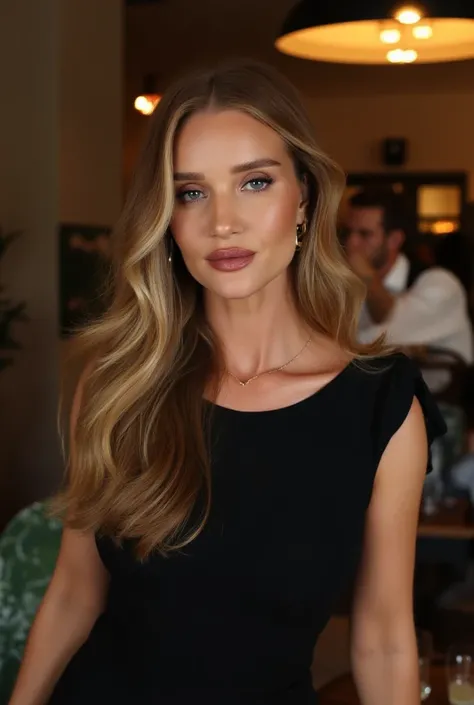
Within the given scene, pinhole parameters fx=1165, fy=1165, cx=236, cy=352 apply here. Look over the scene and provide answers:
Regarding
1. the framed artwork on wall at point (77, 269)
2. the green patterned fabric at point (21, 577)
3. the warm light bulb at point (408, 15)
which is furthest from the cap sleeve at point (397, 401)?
the framed artwork on wall at point (77, 269)

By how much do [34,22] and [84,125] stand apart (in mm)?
445

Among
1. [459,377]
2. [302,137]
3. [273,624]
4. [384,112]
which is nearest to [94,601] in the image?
[273,624]

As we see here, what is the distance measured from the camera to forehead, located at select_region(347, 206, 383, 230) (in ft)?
14.1

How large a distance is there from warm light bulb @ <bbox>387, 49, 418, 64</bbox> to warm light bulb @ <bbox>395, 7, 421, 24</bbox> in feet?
0.58

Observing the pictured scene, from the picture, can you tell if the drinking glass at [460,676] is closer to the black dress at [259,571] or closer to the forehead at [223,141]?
the black dress at [259,571]

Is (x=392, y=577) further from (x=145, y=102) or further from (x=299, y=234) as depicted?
(x=145, y=102)

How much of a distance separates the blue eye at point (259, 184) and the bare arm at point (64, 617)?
1.77ft

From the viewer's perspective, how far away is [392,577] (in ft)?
5.08

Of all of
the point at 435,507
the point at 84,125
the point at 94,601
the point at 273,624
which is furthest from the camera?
the point at 84,125

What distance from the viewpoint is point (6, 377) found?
179 inches

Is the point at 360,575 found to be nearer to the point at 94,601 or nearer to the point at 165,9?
the point at 94,601

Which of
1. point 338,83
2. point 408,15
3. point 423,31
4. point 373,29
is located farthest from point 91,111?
point 338,83

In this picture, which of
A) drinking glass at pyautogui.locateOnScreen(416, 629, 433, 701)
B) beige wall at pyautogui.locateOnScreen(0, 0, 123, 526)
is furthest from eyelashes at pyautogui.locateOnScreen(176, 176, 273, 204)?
beige wall at pyautogui.locateOnScreen(0, 0, 123, 526)

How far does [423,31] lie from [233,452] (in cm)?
151
